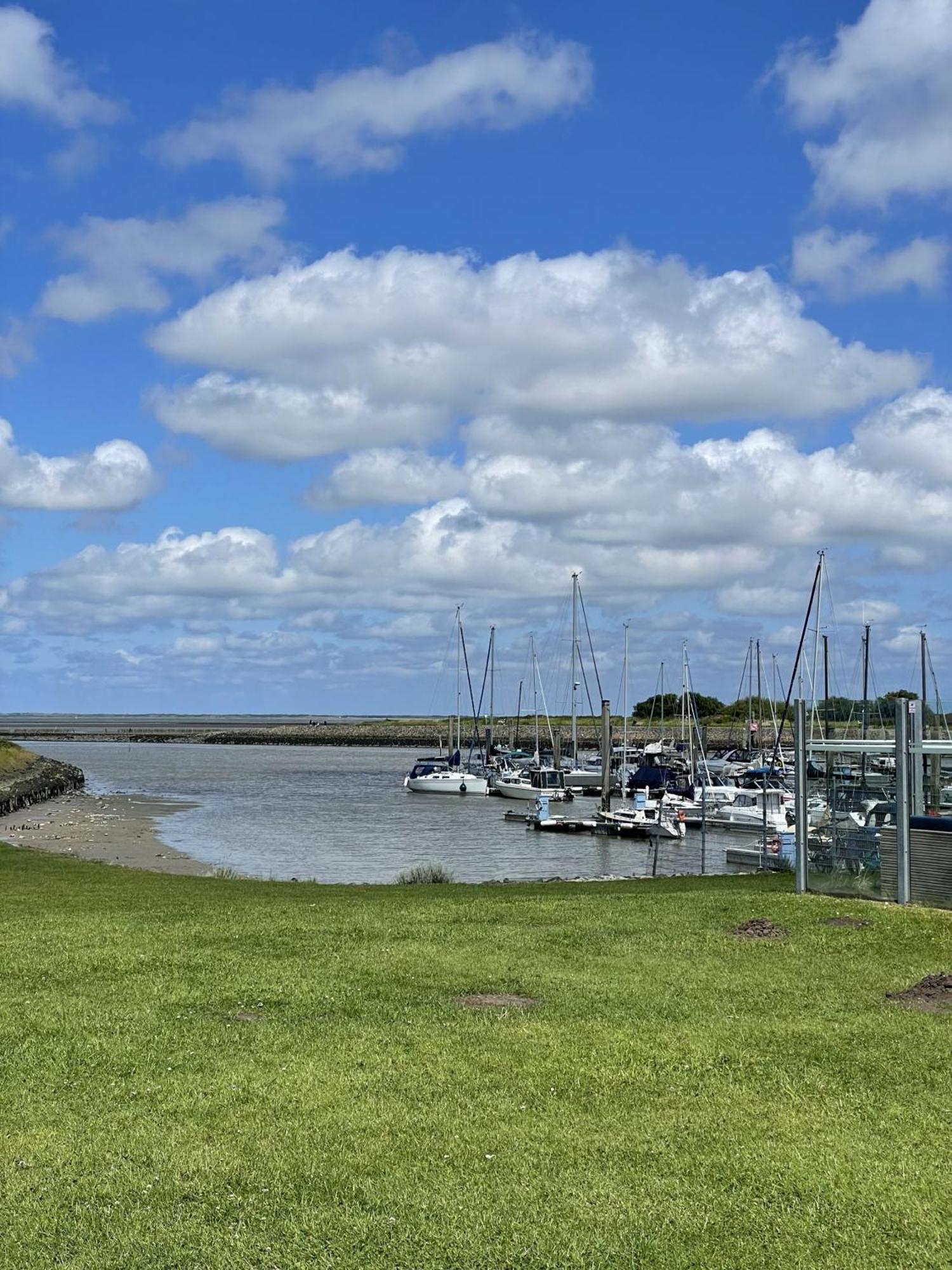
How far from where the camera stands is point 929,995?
12.4m

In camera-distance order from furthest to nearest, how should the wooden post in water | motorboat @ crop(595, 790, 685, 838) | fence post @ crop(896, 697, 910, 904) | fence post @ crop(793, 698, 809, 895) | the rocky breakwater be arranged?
1. the wooden post in water
2. the rocky breakwater
3. motorboat @ crop(595, 790, 685, 838)
4. fence post @ crop(793, 698, 809, 895)
5. fence post @ crop(896, 697, 910, 904)

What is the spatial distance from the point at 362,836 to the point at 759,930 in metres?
41.4

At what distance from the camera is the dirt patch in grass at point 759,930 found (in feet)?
52.2

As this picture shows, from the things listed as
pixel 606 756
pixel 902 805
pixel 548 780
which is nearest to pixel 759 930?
pixel 902 805

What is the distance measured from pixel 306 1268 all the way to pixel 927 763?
16295 mm

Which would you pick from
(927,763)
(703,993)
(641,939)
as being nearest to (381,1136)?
(703,993)

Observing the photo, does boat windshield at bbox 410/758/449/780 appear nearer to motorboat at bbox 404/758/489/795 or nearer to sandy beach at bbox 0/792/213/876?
motorboat at bbox 404/758/489/795

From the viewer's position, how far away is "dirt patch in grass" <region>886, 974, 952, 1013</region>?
12000mm

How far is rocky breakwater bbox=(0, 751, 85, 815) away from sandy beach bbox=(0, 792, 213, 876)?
61 centimetres

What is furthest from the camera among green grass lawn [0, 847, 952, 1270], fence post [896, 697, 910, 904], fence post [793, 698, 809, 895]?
fence post [793, 698, 809, 895]

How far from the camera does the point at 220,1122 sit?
8555 mm

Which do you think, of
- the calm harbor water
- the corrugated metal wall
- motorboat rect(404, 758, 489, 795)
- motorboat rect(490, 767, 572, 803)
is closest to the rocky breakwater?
the calm harbor water

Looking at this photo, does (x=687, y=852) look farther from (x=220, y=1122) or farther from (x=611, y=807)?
(x=220, y=1122)

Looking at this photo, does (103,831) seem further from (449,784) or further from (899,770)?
(899,770)
